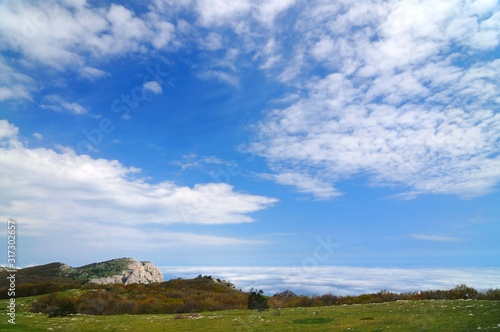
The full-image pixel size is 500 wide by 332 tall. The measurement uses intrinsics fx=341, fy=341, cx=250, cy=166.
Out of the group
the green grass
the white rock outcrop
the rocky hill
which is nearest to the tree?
the green grass

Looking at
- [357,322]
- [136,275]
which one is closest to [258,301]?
[357,322]

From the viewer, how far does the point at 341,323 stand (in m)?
19.8

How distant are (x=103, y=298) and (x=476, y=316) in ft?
136

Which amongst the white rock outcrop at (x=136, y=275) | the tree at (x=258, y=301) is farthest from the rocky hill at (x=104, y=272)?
the tree at (x=258, y=301)

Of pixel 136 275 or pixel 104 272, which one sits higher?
pixel 104 272

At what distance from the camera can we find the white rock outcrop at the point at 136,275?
8775 centimetres

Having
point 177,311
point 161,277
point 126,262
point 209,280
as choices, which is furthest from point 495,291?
point 161,277

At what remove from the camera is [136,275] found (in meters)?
99.8

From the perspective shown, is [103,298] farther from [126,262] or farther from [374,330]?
[126,262]

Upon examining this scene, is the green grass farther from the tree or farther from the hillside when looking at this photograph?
the hillside

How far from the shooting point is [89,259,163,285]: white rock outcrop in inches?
3455

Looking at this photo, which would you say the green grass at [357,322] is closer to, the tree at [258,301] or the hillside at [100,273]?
the tree at [258,301]

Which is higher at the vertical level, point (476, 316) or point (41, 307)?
point (476, 316)

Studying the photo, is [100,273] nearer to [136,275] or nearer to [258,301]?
[136,275]
